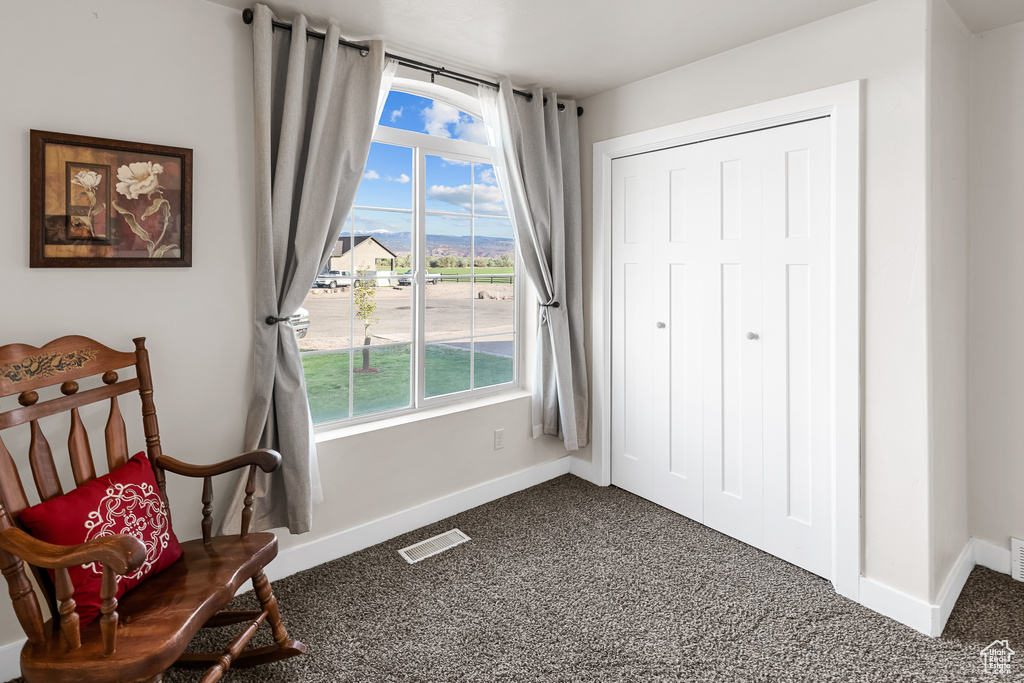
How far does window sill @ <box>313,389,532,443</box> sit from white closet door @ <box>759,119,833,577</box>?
4.81ft

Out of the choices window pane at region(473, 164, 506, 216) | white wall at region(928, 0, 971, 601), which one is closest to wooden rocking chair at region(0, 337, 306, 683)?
window pane at region(473, 164, 506, 216)

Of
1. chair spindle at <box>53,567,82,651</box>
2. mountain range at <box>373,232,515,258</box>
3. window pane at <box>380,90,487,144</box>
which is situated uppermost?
window pane at <box>380,90,487,144</box>

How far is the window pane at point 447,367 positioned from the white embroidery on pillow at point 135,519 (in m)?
1.54

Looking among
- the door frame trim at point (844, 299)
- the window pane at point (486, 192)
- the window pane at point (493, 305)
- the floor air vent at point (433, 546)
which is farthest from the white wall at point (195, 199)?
the door frame trim at point (844, 299)

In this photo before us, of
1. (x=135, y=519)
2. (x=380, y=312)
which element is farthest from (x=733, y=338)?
(x=135, y=519)

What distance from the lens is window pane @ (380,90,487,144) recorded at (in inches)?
120

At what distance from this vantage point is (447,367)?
3.28 meters

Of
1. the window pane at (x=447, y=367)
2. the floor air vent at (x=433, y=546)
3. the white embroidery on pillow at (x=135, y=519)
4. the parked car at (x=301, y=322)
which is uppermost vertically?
the parked car at (x=301, y=322)

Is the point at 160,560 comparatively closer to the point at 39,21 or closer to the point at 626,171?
the point at 39,21

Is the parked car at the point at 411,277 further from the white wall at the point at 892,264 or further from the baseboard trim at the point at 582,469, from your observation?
the white wall at the point at 892,264

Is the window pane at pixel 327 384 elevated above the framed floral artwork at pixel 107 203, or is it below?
below

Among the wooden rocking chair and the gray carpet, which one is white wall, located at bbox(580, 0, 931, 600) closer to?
the gray carpet

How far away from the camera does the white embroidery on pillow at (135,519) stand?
162cm

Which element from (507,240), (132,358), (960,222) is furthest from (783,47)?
(132,358)
